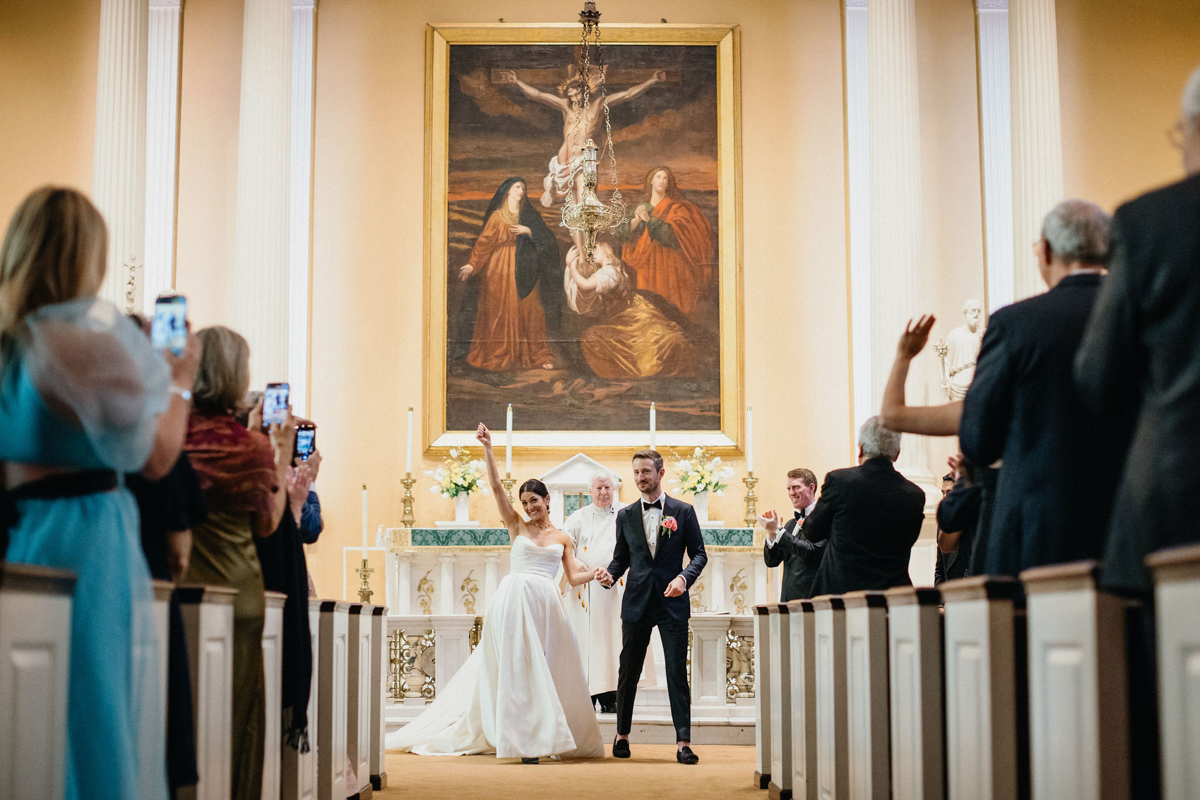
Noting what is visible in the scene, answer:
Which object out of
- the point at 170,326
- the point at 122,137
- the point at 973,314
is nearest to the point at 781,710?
the point at 170,326

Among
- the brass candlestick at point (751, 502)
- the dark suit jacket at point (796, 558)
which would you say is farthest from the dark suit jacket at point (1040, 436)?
the brass candlestick at point (751, 502)

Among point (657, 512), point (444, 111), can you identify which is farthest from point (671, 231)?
point (657, 512)

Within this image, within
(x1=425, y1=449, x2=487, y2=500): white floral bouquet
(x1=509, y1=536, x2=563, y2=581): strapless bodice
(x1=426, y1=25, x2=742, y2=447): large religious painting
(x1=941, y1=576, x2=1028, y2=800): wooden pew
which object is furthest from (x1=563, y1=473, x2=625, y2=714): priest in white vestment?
(x1=941, y1=576, x2=1028, y2=800): wooden pew

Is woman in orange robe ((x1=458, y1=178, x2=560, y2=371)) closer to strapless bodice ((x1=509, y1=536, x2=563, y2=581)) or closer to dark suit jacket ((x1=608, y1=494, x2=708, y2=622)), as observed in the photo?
strapless bodice ((x1=509, y1=536, x2=563, y2=581))

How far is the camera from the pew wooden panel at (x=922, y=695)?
337 cm

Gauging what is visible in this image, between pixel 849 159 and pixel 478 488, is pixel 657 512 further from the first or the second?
pixel 849 159

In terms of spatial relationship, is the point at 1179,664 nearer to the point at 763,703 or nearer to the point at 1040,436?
the point at 1040,436

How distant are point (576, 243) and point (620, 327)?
866 mm

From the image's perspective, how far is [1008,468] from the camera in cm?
319

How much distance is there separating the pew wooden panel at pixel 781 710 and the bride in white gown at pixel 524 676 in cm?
161

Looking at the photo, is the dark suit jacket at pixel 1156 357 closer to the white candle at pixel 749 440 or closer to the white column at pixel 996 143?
the white candle at pixel 749 440

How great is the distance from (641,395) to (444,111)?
3203 millimetres

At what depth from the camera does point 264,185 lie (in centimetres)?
1152

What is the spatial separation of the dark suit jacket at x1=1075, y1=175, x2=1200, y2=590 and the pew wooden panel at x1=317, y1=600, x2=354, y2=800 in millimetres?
3397
